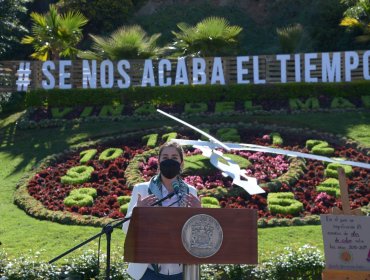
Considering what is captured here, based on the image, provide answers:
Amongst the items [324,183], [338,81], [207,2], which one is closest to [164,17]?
[207,2]

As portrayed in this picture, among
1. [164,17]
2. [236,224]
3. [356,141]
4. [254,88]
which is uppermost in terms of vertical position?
[164,17]

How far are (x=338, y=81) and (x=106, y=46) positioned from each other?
20.2 ft

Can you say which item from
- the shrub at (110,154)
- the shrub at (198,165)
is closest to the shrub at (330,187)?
the shrub at (198,165)

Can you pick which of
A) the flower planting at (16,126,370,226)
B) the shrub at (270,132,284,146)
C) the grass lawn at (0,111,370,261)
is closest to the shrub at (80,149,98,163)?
the flower planting at (16,126,370,226)

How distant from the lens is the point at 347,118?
62.5 feet

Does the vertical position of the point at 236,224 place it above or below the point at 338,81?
below

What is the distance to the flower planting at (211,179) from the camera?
46.1 ft

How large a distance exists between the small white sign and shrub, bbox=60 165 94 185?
8370mm

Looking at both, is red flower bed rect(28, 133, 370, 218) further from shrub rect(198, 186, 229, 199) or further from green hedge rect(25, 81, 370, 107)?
green hedge rect(25, 81, 370, 107)

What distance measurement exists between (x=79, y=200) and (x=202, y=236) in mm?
9301

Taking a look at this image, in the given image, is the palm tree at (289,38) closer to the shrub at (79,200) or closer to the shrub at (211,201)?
the shrub at (211,201)

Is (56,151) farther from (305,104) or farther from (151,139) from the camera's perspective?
(305,104)

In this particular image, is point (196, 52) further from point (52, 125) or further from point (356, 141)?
point (356, 141)

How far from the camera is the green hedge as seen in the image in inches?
826
